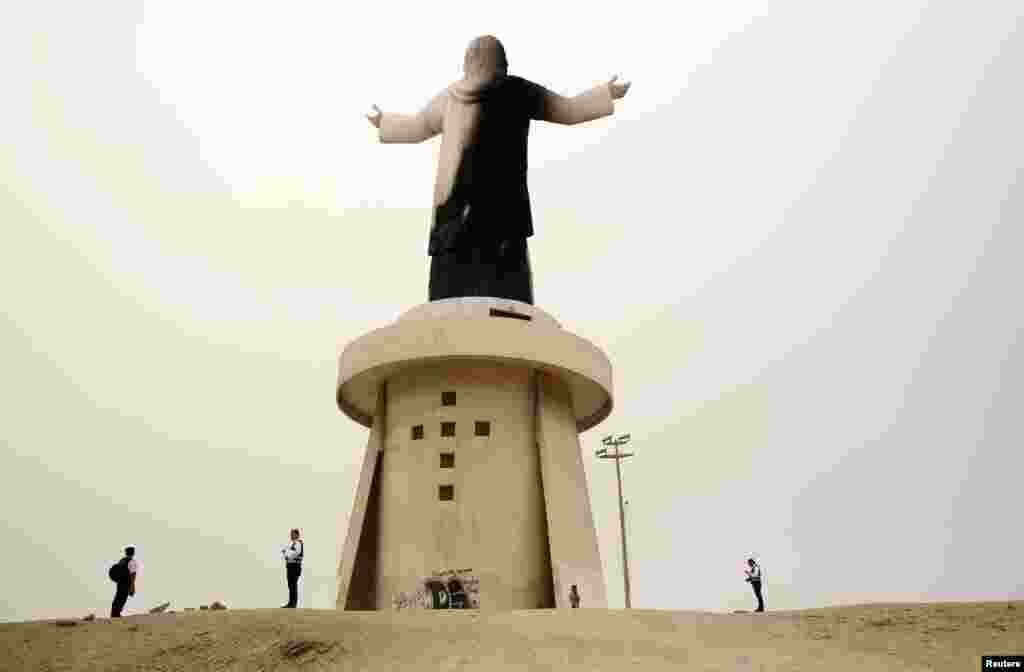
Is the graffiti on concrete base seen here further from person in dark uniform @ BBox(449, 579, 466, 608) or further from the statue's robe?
the statue's robe

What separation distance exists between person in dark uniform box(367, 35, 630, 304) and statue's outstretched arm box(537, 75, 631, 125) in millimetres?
21

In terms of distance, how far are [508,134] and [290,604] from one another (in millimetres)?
10945

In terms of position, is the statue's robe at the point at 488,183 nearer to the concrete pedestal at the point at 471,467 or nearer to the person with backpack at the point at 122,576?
the concrete pedestal at the point at 471,467

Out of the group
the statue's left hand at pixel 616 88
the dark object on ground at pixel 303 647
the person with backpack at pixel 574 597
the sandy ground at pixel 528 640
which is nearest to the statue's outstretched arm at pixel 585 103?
the statue's left hand at pixel 616 88

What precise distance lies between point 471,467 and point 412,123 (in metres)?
8.55

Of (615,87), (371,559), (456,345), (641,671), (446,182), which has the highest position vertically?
(615,87)

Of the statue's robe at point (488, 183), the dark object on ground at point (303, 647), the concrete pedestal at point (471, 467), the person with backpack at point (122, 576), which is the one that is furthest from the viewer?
the statue's robe at point (488, 183)

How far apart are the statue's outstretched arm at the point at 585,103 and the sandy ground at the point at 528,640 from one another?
39.3ft

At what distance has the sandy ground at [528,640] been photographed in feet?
32.1

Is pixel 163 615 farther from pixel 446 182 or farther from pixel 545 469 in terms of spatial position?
pixel 446 182

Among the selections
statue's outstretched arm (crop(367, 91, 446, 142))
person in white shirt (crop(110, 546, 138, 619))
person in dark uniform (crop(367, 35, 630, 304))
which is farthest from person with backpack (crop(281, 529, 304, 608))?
statue's outstretched arm (crop(367, 91, 446, 142))

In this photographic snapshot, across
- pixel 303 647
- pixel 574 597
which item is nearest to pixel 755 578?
pixel 574 597

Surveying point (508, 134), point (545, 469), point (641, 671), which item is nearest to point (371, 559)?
point (545, 469)

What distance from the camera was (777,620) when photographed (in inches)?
471
